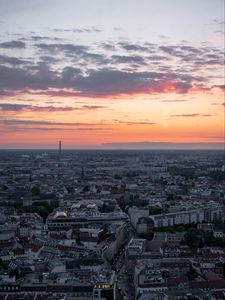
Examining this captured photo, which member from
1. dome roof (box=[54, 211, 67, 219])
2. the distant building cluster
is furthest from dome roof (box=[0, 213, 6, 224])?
dome roof (box=[54, 211, 67, 219])

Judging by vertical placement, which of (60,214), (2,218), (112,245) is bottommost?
(112,245)

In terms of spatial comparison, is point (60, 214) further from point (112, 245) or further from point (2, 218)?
point (112, 245)

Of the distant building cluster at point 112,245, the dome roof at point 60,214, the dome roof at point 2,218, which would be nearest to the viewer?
the distant building cluster at point 112,245

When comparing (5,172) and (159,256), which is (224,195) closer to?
(159,256)

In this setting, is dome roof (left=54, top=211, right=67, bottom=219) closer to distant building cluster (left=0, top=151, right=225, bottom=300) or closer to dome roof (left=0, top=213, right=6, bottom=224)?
distant building cluster (left=0, top=151, right=225, bottom=300)

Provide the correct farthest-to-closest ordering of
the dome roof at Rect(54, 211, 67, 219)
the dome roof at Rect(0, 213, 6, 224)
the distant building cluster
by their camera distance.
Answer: the dome roof at Rect(54, 211, 67, 219) → the dome roof at Rect(0, 213, 6, 224) → the distant building cluster

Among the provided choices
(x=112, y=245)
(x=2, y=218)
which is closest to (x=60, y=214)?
(x=2, y=218)

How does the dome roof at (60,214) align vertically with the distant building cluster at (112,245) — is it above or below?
above

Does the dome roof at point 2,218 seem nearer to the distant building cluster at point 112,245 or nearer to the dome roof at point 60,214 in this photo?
the distant building cluster at point 112,245

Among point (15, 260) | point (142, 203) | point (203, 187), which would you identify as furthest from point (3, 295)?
point (203, 187)

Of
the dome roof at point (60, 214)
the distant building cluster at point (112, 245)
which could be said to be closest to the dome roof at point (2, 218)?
the distant building cluster at point (112, 245)

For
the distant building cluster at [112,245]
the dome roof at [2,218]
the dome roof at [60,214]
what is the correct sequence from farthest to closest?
1. the dome roof at [60,214]
2. the dome roof at [2,218]
3. the distant building cluster at [112,245]
